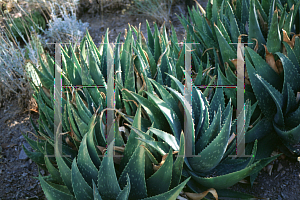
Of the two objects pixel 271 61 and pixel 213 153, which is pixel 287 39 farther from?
pixel 213 153

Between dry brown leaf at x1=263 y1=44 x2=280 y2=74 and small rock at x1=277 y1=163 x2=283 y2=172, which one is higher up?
dry brown leaf at x1=263 y1=44 x2=280 y2=74

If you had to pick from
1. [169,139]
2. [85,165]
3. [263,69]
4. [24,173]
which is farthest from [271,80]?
[24,173]

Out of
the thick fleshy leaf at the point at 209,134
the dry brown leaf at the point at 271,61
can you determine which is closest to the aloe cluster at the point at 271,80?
the dry brown leaf at the point at 271,61

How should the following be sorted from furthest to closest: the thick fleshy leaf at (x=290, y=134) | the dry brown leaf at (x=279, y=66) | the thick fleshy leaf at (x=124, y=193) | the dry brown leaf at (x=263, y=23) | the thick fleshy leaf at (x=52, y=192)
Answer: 1. the dry brown leaf at (x=263, y=23)
2. the dry brown leaf at (x=279, y=66)
3. the thick fleshy leaf at (x=290, y=134)
4. the thick fleshy leaf at (x=52, y=192)
5. the thick fleshy leaf at (x=124, y=193)

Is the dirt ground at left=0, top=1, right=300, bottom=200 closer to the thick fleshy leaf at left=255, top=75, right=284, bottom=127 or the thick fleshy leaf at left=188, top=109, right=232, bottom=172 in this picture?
the thick fleshy leaf at left=255, top=75, right=284, bottom=127

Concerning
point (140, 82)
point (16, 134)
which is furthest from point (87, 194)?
point (16, 134)

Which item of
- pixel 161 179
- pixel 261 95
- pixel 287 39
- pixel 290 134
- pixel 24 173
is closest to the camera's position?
pixel 161 179

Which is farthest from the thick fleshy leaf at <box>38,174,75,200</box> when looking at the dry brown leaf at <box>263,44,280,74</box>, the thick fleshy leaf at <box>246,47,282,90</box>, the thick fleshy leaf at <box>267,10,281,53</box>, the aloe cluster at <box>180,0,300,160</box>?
the thick fleshy leaf at <box>267,10,281,53</box>

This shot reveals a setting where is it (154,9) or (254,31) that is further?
(154,9)

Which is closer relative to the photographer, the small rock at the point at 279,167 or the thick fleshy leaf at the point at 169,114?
the thick fleshy leaf at the point at 169,114

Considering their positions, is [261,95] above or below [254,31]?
below

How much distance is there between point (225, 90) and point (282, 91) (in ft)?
1.01

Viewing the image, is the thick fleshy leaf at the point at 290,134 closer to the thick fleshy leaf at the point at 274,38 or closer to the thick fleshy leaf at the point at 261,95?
the thick fleshy leaf at the point at 261,95

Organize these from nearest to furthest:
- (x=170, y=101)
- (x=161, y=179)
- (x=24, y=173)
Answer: (x=161, y=179) < (x=170, y=101) < (x=24, y=173)
